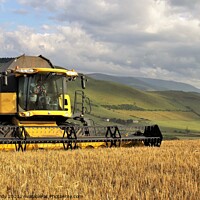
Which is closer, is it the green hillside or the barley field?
the barley field

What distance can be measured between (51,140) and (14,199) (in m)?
7.04

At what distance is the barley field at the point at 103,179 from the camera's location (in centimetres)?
453

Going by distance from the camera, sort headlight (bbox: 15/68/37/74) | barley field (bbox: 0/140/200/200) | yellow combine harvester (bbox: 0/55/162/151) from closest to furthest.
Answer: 1. barley field (bbox: 0/140/200/200)
2. yellow combine harvester (bbox: 0/55/162/151)
3. headlight (bbox: 15/68/37/74)

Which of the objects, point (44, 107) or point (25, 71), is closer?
point (25, 71)

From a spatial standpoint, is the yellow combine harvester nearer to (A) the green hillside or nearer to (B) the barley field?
(B) the barley field

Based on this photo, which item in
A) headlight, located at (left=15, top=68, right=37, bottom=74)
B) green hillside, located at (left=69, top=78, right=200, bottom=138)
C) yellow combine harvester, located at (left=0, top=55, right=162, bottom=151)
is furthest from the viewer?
green hillside, located at (left=69, top=78, right=200, bottom=138)

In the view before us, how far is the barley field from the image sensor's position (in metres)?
4.53

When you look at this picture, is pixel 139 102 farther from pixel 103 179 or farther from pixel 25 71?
pixel 103 179

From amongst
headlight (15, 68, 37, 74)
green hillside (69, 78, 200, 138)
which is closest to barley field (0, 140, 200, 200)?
headlight (15, 68, 37, 74)

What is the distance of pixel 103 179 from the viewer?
5727 mm

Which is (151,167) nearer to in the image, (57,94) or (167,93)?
(57,94)

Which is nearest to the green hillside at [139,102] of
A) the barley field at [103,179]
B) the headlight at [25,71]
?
the headlight at [25,71]

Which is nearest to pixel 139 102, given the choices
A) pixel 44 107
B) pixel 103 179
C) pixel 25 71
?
pixel 44 107

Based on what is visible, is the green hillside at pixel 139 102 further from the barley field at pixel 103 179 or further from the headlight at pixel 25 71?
the barley field at pixel 103 179
